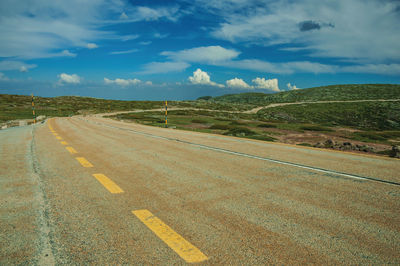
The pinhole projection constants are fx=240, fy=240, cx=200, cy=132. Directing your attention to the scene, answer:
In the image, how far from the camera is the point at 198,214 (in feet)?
10.5

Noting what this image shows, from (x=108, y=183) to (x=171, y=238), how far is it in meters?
2.41

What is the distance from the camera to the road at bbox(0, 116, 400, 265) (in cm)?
236

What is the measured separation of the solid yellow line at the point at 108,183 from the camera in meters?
4.15

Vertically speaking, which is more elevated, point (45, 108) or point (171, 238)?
point (45, 108)

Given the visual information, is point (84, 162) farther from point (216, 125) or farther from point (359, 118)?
point (359, 118)

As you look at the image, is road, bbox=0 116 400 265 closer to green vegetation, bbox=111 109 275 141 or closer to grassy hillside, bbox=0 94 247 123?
green vegetation, bbox=111 109 275 141

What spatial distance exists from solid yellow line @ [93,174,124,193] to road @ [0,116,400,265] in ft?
0.07

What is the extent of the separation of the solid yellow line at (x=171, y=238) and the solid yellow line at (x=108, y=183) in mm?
1052

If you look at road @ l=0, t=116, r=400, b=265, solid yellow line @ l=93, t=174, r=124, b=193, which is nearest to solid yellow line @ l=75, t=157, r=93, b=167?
road @ l=0, t=116, r=400, b=265

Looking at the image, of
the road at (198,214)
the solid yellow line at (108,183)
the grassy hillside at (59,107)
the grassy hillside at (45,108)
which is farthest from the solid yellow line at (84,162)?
the grassy hillside at (59,107)

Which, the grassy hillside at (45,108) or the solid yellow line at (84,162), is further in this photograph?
the grassy hillside at (45,108)

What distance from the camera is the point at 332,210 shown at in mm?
3363

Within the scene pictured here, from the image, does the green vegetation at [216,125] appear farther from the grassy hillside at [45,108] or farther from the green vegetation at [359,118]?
the grassy hillside at [45,108]

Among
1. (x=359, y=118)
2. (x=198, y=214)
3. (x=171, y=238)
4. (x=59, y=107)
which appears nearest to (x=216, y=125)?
(x=198, y=214)
